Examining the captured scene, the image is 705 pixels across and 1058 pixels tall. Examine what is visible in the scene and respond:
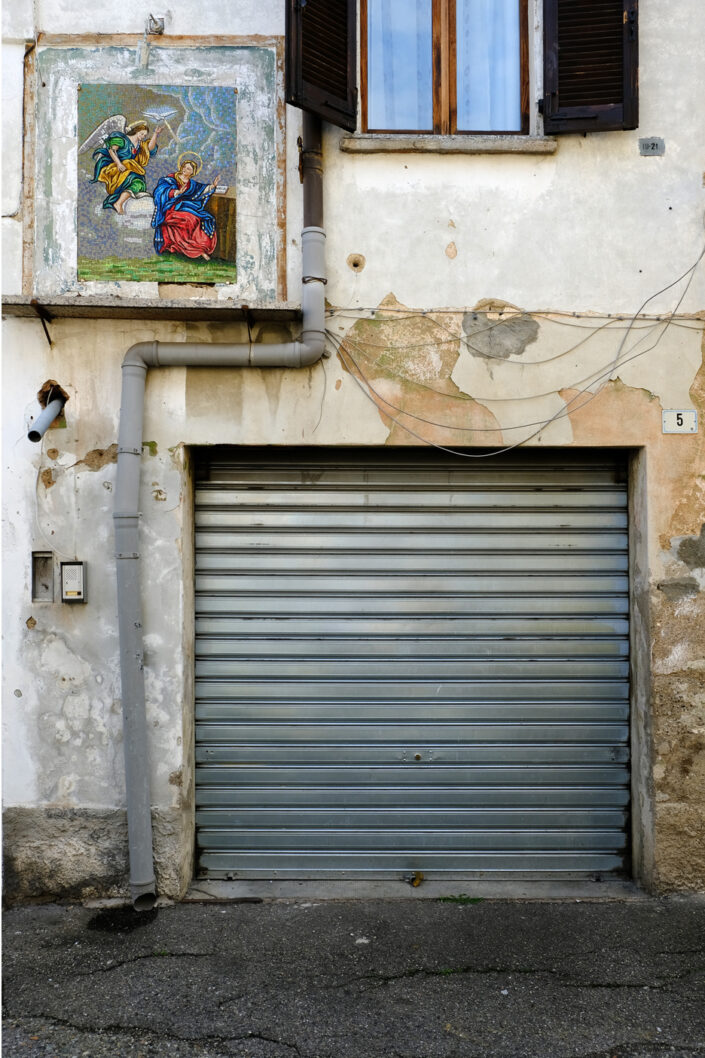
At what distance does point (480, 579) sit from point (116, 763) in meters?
2.58

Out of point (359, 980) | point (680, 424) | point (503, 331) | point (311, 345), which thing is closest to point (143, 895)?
point (359, 980)

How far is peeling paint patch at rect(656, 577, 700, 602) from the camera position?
468 centimetres

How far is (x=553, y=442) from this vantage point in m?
4.71

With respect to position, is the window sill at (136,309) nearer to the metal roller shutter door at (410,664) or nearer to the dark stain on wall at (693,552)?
the metal roller shutter door at (410,664)

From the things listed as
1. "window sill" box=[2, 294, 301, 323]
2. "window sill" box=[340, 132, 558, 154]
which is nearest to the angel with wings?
"window sill" box=[2, 294, 301, 323]

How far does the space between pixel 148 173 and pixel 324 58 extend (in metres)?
1.29

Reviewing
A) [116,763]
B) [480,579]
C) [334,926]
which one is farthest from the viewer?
[480,579]

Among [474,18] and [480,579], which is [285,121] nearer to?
[474,18]

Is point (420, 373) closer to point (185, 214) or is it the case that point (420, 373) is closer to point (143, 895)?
point (185, 214)

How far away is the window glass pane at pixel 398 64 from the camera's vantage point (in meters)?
4.88

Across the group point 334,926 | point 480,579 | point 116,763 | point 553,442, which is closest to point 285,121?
point 553,442

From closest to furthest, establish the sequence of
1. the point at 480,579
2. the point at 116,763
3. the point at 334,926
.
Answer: the point at 334,926, the point at 116,763, the point at 480,579

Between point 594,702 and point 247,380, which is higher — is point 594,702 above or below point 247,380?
below

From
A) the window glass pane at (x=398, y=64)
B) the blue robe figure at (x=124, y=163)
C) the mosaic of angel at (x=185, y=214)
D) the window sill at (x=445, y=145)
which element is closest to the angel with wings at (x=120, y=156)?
the blue robe figure at (x=124, y=163)
